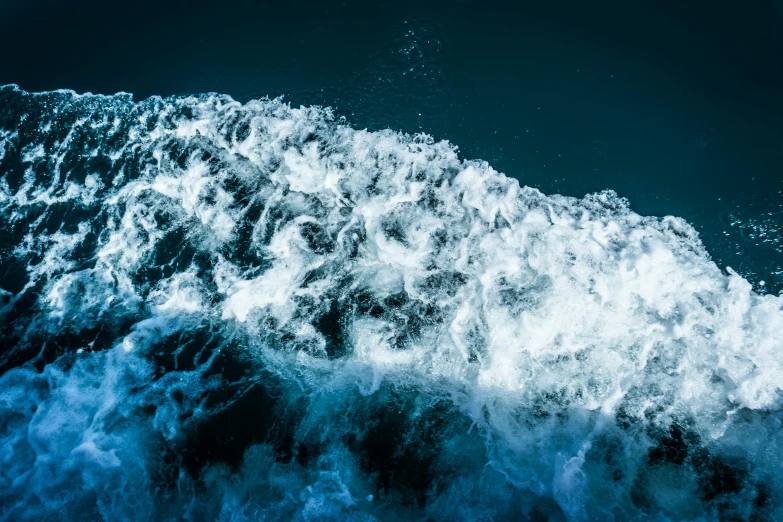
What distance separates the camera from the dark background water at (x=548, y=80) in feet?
29.0

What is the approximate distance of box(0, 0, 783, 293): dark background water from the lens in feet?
29.0

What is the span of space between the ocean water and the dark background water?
6 cm

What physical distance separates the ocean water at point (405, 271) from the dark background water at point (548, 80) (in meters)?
0.06

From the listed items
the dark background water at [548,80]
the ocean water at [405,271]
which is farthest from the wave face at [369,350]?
the dark background water at [548,80]

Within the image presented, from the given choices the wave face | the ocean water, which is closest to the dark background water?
the ocean water

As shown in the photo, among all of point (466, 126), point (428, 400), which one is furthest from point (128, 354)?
point (466, 126)

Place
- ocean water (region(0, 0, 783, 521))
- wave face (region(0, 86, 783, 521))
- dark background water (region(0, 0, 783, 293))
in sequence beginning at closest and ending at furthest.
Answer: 1. wave face (region(0, 86, 783, 521))
2. ocean water (region(0, 0, 783, 521))
3. dark background water (region(0, 0, 783, 293))

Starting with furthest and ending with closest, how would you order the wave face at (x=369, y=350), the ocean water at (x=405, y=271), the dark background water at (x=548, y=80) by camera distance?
the dark background water at (x=548, y=80) < the ocean water at (x=405, y=271) < the wave face at (x=369, y=350)

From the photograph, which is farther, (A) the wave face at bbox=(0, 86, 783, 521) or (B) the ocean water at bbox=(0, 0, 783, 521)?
(B) the ocean water at bbox=(0, 0, 783, 521)

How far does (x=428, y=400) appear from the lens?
7977mm

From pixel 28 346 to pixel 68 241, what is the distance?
2437 millimetres

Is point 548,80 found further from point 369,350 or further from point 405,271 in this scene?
point 369,350

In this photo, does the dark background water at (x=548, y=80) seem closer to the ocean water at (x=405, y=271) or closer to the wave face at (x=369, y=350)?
the ocean water at (x=405, y=271)

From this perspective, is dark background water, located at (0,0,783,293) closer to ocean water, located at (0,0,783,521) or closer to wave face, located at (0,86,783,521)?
ocean water, located at (0,0,783,521)
